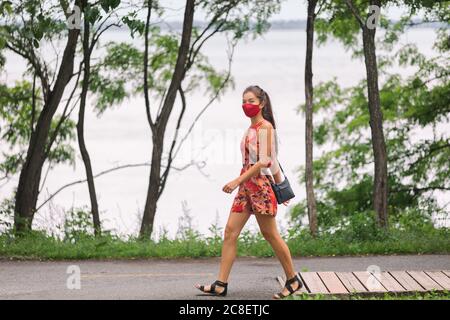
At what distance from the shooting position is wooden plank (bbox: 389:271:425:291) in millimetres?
11242

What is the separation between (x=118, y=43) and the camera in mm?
23953

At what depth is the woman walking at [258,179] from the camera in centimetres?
1045

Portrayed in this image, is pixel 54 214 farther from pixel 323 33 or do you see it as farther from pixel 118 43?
pixel 323 33

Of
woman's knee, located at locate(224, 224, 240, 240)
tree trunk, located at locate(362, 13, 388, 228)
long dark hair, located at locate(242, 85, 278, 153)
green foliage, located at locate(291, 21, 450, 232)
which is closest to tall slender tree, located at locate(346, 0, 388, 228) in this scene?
tree trunk, located at locate(362, 13, 388, 228)

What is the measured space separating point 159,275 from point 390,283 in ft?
10.4

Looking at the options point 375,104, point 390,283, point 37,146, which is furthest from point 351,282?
point 37,146

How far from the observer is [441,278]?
11836mm

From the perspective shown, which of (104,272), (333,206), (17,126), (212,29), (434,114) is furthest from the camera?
(333,206)

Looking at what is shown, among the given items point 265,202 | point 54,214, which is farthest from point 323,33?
point 265,202

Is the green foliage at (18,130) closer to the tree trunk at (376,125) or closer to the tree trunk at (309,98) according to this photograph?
the tree trunk at (309,98)

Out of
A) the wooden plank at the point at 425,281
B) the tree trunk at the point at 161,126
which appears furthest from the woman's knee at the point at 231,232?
the tree trunk at the point at 161,126

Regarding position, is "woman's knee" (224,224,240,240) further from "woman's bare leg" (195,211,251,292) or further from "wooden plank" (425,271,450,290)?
"wooden plank" (425,271,450,290)
